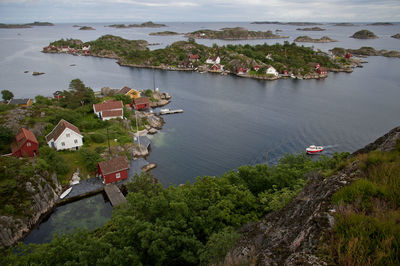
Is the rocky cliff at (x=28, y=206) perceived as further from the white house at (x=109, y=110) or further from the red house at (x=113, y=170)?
the white house at (x=109, y=110)

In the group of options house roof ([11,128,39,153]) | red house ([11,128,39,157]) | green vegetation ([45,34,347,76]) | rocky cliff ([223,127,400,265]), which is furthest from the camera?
green vegetation ([45,34,347,76])

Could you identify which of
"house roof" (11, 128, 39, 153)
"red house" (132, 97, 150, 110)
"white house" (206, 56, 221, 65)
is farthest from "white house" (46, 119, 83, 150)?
"white house" (206, 56, 221, 65)

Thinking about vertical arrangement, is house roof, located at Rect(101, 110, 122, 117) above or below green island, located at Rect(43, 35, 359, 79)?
below

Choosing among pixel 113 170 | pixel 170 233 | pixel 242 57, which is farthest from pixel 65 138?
pixel 242 57

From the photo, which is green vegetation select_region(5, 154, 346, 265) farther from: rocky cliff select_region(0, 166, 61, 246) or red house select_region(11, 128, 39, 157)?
red house select_region(11, 128, 39, 157)

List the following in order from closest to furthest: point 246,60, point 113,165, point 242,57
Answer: point 113,165 < point 246,60 < point 242,57

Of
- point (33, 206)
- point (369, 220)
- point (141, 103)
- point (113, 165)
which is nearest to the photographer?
point (369, 220)

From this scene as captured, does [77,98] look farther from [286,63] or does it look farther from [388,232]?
[286,63]

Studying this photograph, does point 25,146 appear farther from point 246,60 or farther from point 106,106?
point 246,60

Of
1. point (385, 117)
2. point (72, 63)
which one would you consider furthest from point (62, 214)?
point (72, 63)
